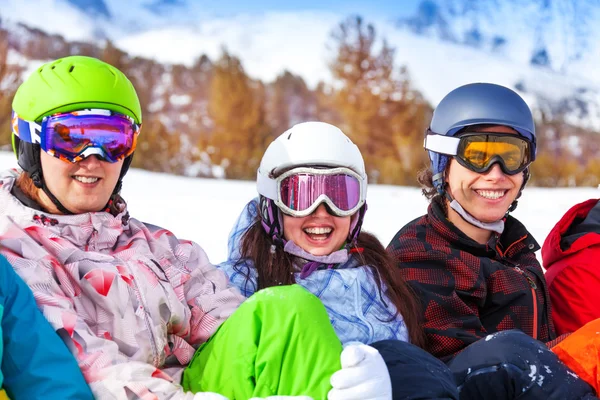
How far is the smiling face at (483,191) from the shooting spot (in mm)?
3674

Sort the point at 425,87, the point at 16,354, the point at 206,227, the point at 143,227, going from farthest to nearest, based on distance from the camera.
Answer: the point at 425,87
the point at 206,227
the point at 143,227
the point at 16,354

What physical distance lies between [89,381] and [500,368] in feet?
4.65

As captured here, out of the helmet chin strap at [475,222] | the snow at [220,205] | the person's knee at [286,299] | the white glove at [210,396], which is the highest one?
the helmet chin strap at [475,222]

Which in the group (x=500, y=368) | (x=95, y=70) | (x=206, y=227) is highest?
(x=95, y=70)

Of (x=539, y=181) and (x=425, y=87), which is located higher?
(x=425, y=87)

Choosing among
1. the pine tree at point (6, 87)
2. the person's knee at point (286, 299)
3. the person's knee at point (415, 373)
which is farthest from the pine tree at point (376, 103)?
the person's knee at point (286, 299)

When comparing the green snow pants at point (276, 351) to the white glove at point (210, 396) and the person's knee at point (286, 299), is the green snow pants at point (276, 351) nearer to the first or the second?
the person's knee at point (286, 299)

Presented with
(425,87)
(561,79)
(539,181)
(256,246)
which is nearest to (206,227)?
(256,246)

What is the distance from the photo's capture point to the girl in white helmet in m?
3.20

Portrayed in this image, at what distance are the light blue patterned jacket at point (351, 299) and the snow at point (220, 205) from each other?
3.55 metres

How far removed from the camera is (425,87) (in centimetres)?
2406

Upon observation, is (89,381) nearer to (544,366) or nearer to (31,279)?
(31,279)

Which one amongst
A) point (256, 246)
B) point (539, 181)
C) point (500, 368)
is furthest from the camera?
point (539, 181)

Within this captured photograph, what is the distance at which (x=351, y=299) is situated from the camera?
3.20 metres
